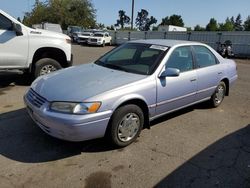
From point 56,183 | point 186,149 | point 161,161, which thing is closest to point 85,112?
point 56,183

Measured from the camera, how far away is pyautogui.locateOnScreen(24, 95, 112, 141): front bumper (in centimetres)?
338

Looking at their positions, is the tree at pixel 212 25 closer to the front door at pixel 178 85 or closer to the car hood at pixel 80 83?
the front door at pixel 178 85

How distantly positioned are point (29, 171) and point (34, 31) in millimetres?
4588

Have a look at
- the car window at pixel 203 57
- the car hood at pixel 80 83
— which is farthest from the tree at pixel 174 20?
the car hood at pixel 80 83

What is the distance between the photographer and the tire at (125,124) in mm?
3729

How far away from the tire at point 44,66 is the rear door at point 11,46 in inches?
13.8

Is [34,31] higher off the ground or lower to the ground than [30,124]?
higher

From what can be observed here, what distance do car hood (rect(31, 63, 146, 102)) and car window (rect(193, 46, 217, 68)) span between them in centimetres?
162

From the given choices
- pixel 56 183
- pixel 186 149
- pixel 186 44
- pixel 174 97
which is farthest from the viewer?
pixel 186 44

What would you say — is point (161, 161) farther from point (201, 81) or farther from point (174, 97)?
point (201, 81)

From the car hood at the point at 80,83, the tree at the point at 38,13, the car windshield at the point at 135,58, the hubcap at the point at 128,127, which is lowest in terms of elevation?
the hubcap at the point at 128,127

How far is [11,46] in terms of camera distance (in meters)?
6.62

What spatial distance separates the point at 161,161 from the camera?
370 centimetres

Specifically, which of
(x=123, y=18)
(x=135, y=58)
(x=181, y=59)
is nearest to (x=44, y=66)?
(x=135, y=58)
